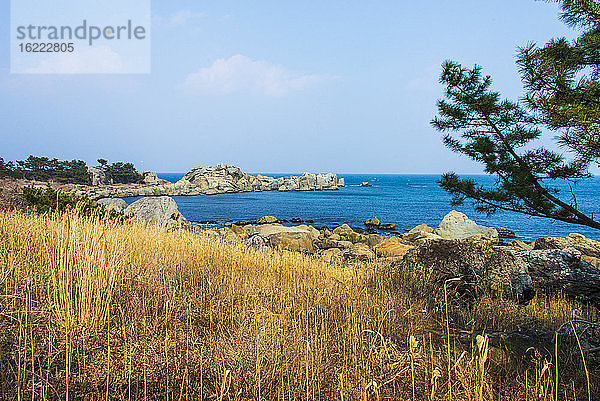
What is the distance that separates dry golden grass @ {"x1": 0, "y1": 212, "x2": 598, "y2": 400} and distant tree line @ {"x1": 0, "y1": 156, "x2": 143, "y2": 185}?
37844 mm

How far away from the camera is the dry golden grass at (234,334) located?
2.53 m

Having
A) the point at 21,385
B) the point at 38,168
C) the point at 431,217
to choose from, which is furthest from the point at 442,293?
the point at 38,168

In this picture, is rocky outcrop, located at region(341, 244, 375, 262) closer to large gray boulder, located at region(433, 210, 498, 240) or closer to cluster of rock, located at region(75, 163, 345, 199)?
large gray boulder, located at region(433, 210, 498, 240)

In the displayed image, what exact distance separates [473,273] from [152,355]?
4.48 metres

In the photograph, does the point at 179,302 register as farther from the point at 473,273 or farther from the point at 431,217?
the point at 431,217

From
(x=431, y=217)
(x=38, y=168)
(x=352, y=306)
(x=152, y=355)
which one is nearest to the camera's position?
(x=152, y=355)

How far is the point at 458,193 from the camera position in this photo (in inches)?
276

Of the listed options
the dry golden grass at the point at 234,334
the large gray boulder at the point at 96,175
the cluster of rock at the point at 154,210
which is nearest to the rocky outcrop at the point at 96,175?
the large gray boulder at the point at 96,175

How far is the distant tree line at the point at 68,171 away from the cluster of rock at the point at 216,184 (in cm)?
335

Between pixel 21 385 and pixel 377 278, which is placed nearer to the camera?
pixel 21 385

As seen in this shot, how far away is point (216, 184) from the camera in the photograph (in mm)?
75562

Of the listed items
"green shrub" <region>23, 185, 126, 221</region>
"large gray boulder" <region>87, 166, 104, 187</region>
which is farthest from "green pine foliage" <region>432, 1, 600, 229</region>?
"large gray boulder" <region>87, 166, 104, 187</region>

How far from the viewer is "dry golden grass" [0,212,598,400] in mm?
2533

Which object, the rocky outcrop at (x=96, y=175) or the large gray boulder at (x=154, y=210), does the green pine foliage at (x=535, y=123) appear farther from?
the rocky outcrop at (x=96, y=175)
